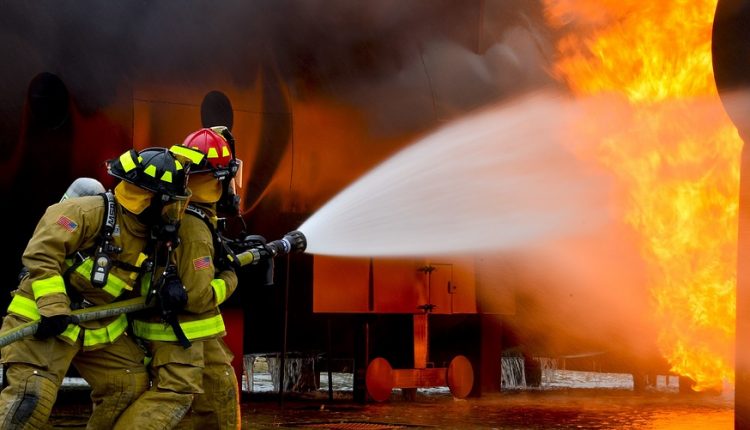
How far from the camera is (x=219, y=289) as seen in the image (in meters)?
5.57

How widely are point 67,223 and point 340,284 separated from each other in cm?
459

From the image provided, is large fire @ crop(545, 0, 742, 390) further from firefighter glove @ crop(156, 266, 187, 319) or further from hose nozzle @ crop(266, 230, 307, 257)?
firefighter glove @ crop(156, 266, 187, 319)

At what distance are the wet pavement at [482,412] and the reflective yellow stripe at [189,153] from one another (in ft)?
9.57

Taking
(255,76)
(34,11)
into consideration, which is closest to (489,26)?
(255,76)

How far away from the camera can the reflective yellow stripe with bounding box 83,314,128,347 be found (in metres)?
5.14

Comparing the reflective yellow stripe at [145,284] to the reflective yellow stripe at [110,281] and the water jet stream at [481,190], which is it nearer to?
the reflective yellow stripe at [110,281]

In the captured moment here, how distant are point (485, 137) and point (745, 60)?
15.4 ft

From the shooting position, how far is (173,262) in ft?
17.8

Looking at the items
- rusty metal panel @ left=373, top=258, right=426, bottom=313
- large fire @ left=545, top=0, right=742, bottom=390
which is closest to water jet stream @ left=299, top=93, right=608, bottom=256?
rusty metal panel @ left=373, top=258, right=426, bottom=313

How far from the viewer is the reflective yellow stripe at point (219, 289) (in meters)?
5.55

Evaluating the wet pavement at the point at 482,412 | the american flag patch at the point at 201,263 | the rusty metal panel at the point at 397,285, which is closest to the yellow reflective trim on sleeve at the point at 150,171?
the american flag patch at the point at 201,263

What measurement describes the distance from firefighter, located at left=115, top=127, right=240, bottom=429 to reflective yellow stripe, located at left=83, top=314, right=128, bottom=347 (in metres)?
0.14

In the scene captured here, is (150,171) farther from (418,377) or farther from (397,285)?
(418,377)

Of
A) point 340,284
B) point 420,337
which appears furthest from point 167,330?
point 420,337
